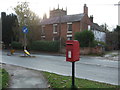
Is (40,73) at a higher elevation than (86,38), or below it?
below

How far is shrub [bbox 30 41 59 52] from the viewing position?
26.5 metres

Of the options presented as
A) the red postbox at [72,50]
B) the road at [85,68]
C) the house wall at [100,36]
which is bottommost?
the road at [85,68]

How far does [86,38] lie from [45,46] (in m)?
8.67

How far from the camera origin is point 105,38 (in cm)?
4256

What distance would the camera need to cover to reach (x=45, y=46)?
91.6 ft

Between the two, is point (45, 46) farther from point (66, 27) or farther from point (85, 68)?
point (85, 68)

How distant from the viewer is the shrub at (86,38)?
77.6ft

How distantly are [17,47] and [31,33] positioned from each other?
7020 mm

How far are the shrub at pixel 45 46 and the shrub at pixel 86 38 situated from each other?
473 centimetres

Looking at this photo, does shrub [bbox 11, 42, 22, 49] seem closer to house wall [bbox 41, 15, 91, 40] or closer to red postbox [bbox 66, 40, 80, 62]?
house wall [bbox 41, 15, 91, 40]

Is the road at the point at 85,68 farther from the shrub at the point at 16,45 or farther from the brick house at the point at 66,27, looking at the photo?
the shrub at the point at 16,45

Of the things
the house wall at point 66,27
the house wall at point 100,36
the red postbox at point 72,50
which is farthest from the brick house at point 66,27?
the red postbox at point 72,50

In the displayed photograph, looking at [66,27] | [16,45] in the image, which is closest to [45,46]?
[66,27]

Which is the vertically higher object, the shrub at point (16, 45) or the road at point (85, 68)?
the shrub at point (16, 45)
